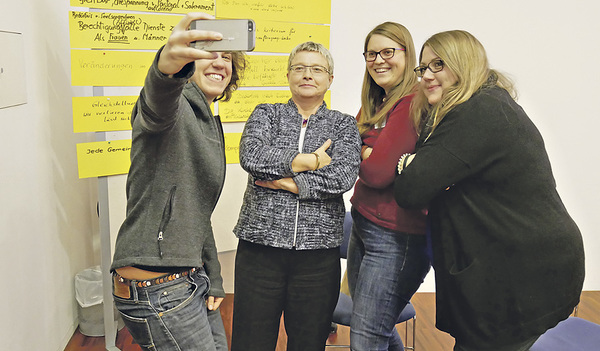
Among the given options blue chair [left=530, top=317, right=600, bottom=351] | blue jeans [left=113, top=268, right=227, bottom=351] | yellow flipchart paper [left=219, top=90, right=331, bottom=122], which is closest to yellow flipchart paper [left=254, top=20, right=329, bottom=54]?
yellow flipchart paper [left=219, top=90, right=331, bottom=122]

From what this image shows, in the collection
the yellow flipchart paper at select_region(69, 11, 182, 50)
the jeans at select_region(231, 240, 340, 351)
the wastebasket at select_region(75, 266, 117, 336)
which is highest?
the yellow flipchart paper at select_region(69, 11, 182, 50)

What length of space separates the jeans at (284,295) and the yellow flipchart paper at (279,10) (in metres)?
1.57

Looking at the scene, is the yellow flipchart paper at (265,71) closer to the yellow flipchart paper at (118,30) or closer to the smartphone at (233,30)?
the yellow flipchart paper at (118,30)

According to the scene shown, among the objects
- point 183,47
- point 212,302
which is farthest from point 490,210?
point 183,47

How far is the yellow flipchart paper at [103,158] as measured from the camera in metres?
2.38

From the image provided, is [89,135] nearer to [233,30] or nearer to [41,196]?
[41,196]

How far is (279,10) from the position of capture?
114 inches

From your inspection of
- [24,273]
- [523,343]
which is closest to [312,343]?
[523,343]

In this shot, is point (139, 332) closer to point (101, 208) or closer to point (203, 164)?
point (203, 164)

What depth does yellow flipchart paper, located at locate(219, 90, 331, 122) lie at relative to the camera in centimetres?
297

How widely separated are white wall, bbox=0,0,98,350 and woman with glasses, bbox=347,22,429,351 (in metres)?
1.37

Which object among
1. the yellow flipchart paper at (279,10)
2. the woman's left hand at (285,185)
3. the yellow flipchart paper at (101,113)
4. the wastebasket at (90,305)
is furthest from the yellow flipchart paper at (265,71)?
the wastebasket at (90,305)

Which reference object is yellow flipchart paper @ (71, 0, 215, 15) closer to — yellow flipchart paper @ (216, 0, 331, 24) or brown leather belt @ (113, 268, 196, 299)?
yellow flipchart paper @ (216, 0, 331, 24)

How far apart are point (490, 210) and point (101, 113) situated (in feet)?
6.12
